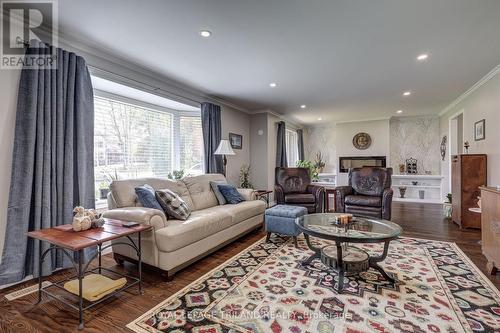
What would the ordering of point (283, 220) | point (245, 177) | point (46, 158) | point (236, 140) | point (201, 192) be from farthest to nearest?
point (245, 177) < point (236, 140) < point (201, 192) < point (283, 220) < point (46, 158)

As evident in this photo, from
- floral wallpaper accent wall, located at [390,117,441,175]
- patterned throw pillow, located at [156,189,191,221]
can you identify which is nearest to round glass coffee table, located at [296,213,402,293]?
patterned throw pillow, located at [156,189,191,221]

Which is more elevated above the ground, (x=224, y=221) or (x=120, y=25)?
(x=120, y=25)

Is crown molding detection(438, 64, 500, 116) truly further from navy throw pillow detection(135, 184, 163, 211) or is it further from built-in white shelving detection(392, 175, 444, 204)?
navy throw pillow detection(135, 184, 163, 211)

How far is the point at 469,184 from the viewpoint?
396 cm

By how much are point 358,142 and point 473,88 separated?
11.0 ft

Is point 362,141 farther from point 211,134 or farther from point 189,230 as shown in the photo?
point 189,230

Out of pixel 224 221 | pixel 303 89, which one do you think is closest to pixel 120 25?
pixel 224 221

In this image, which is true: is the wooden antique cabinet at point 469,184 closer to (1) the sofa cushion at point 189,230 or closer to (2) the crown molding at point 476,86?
(2) the crown molding at point 476,86

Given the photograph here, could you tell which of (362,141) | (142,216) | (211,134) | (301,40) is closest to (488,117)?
(301,40)

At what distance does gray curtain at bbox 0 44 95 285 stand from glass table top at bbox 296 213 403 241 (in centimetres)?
246

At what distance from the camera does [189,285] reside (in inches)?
88.0

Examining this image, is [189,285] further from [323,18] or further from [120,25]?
[323,18]

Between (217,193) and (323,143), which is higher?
(323,143)

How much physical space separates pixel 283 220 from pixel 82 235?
2185 millimetres
